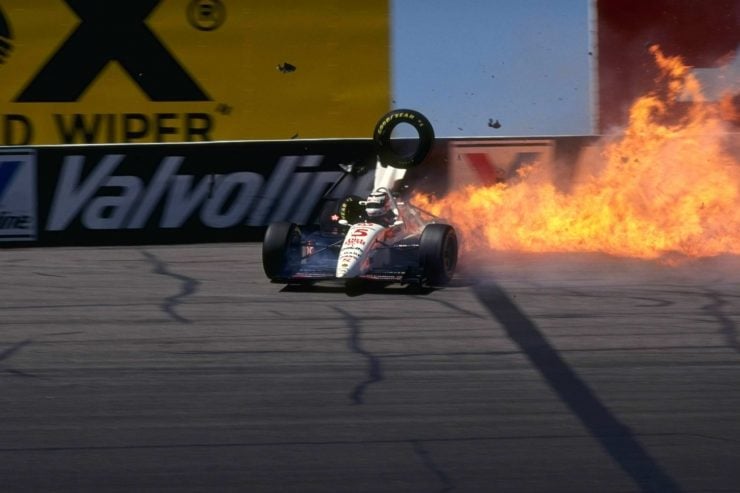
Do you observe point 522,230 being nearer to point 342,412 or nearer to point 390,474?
point 342,412

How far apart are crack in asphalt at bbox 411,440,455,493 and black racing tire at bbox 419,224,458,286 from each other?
481cm

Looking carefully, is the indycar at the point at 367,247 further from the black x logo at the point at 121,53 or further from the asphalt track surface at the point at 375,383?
the black x logo at the point at 121,53

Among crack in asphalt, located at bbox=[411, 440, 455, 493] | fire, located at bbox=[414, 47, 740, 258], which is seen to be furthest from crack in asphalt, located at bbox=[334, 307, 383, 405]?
fire, located at bbox=[414, 47, 740, 258]

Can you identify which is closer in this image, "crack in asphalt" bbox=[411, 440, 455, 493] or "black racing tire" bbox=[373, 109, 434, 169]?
"crack in asphalt" bbox=[411, 440, 455, 493]

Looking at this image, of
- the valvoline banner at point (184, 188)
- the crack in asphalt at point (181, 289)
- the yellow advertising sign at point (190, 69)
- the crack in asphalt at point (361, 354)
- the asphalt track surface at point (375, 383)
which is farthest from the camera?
the yellow advertising sign at point (190, 69)

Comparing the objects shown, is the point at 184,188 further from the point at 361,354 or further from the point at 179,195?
the point at 361,354

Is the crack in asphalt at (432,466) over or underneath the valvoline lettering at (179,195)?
underneath

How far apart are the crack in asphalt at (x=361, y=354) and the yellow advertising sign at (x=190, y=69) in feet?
17.6

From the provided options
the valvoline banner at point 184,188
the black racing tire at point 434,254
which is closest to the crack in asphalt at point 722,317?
the black racing tire at point 434,254

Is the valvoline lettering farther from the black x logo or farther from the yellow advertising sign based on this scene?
the black x logo

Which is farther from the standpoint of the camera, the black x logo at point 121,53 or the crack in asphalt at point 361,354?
the black x logo at point 121,53

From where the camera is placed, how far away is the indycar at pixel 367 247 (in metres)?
10.4

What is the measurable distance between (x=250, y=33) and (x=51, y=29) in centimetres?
233

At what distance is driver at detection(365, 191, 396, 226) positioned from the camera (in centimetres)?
1100
